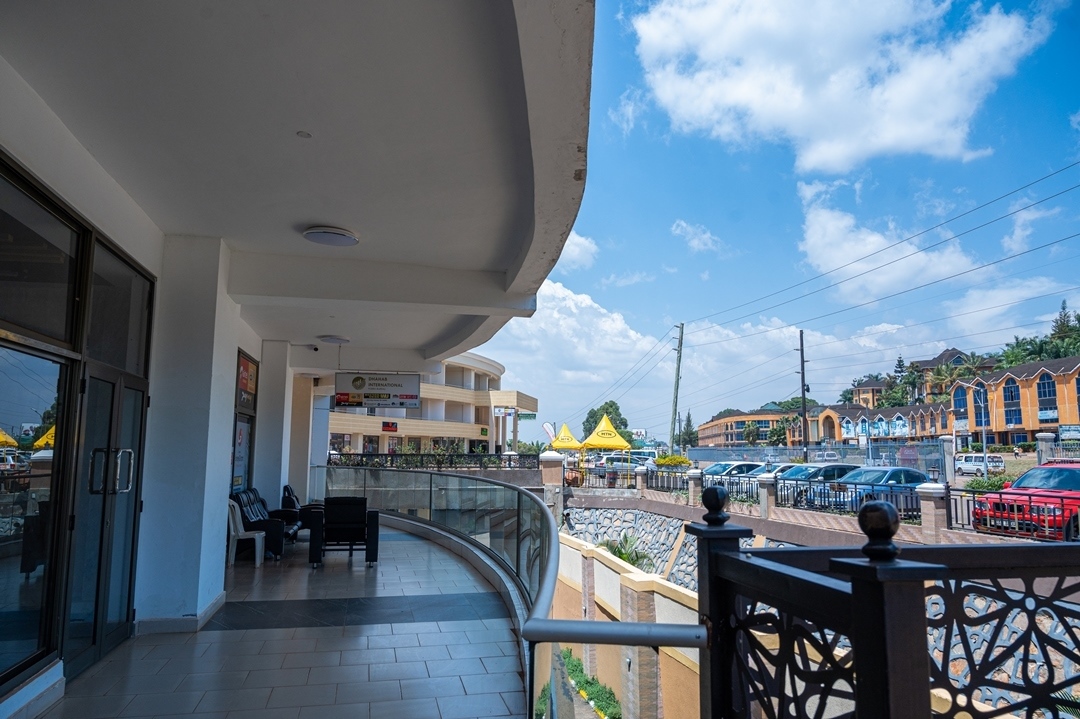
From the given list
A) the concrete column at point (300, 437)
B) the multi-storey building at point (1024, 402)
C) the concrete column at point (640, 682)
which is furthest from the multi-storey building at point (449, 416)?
the concrete column at point (640, 682)

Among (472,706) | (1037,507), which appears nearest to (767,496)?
(1037,507)

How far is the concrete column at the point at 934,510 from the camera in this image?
515 inches

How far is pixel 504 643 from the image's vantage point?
5.75 meters

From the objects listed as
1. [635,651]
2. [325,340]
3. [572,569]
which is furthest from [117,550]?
[572,569]

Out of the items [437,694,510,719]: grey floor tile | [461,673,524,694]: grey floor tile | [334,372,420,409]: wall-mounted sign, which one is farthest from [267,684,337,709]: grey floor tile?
[334,372,420,409]: wall-mounted sign

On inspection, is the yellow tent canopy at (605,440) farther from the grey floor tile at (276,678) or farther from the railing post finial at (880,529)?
the railing post finial at (880,529)

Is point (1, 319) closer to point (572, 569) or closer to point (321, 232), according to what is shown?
point (321, 232)

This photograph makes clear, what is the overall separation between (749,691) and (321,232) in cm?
515

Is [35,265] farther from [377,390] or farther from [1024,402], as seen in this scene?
[1024,402]

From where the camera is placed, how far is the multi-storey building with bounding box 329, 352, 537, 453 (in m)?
39.4

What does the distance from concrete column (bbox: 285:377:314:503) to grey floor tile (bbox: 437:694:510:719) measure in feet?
39.4

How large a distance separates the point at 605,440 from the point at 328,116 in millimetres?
28335

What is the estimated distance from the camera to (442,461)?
23875mm

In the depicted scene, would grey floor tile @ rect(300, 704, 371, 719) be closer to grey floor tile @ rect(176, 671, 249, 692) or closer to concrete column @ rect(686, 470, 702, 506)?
grey floor tile @ rect(176, 671, 249, 692)
